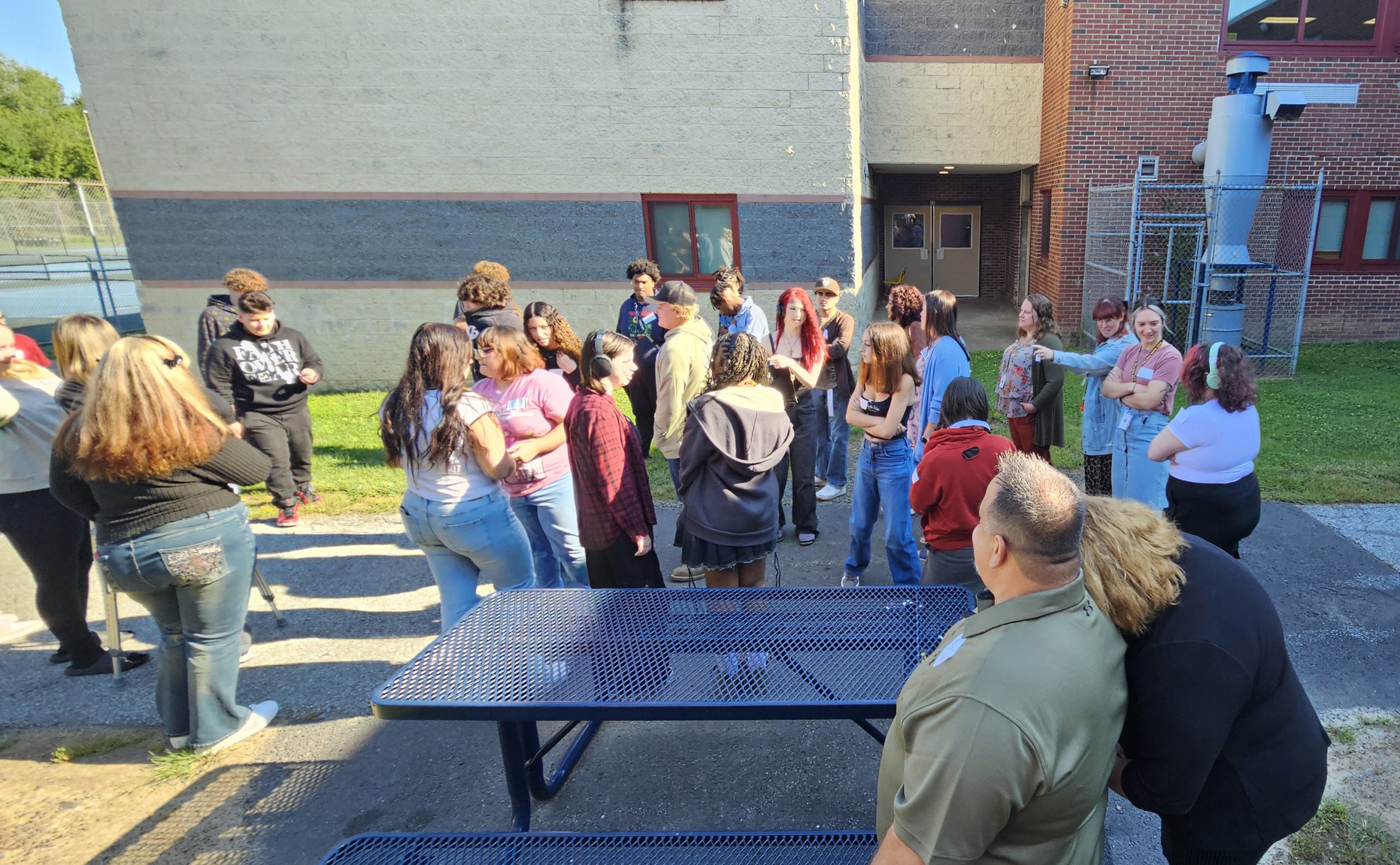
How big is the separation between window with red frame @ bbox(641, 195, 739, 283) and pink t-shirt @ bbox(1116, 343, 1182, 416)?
627 cm

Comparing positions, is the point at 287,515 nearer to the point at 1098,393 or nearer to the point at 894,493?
the point at 894,493

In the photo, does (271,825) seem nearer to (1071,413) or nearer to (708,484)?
(708,484)

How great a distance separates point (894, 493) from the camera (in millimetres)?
4168

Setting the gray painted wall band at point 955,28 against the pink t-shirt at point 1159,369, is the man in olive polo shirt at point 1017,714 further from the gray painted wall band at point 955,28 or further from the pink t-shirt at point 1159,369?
the gray painted wall band at point 955,28

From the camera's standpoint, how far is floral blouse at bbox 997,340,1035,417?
5059mm

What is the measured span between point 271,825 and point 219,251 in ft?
31.8

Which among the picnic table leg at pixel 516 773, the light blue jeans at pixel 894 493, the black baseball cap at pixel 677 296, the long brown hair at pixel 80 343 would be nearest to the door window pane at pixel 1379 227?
the light blue jeans at pixel 894 493

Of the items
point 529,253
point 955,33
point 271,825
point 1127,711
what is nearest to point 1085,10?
point 955,33

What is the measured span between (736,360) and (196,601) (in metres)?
2.56

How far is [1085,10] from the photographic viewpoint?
35.8ft

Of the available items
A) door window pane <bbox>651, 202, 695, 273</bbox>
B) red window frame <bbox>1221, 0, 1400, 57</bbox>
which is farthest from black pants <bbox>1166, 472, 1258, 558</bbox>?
red window frame <bbox>1221, 0, 1400, 57</bbox>

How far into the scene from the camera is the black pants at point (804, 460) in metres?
5.22

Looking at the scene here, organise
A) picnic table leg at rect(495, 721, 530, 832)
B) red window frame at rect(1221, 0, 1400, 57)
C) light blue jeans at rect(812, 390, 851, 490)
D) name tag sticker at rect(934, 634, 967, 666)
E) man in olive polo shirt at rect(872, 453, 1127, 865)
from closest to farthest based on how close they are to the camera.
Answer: man in olive polo shirt at rect(872, 453, 1127, 865) < name tag sticker at rect(934, 634, 967, 666) < picnic table leg at rect(495, 721, 530, 832) < light blue jeans at rect(812, 390, 851, 490) < red window frame at rect(1221, 0, 1400, 57)

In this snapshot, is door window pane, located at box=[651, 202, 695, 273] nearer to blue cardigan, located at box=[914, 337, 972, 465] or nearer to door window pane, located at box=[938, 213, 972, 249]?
blue cardigan, located at box=[914, 337, 972, 465]
